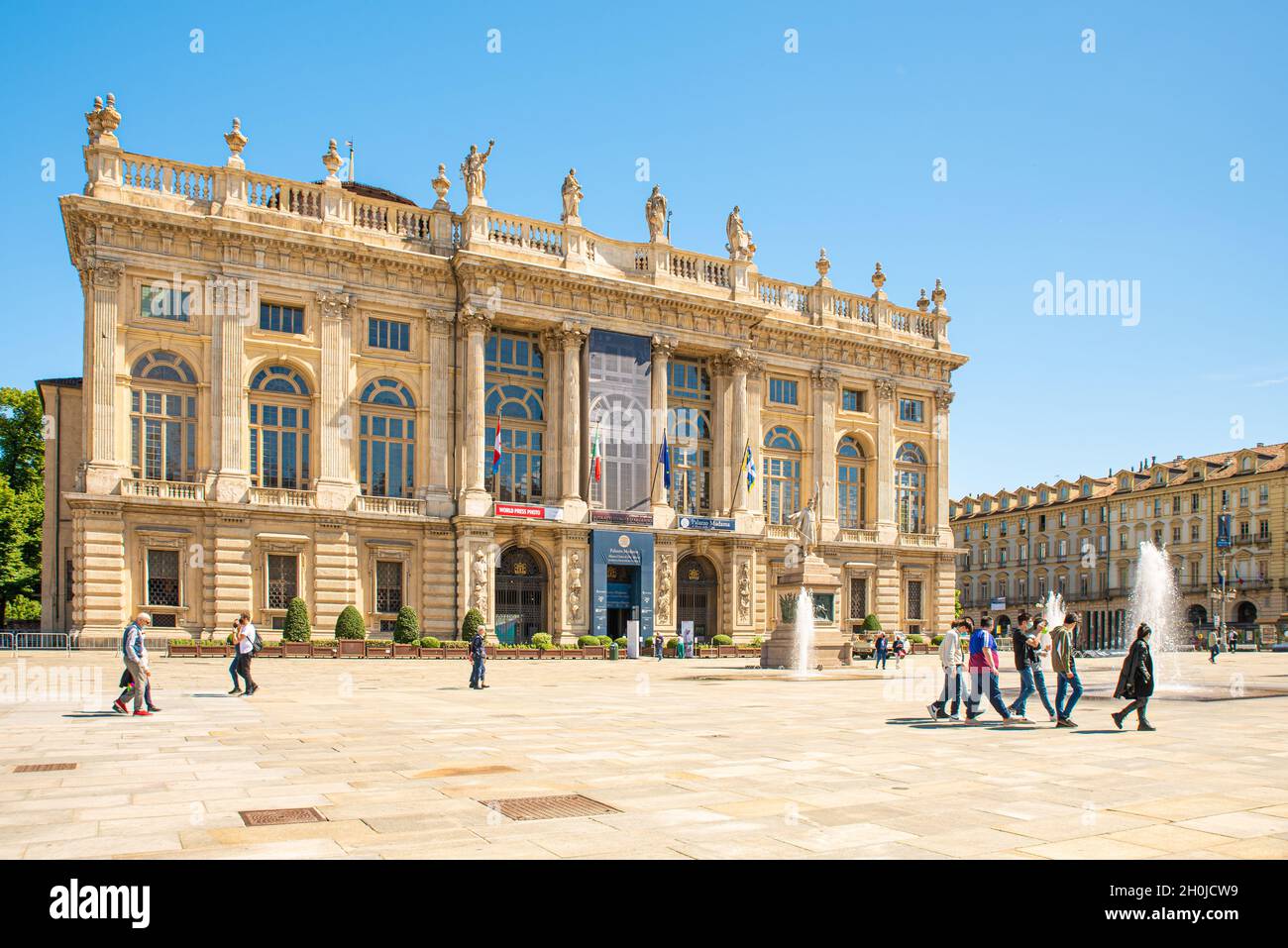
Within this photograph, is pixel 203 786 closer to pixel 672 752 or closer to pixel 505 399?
pixel 672 752

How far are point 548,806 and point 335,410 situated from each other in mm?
38405

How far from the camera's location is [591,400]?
167 ft

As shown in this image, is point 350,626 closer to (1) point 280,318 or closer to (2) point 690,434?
(1) point 280,318

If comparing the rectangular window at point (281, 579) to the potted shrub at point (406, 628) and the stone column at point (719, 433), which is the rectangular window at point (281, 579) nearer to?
the potted shrub at point (406, 628)

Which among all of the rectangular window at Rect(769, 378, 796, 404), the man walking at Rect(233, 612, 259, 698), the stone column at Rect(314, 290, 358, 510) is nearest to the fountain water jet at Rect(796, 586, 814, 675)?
the man walking at Rect(233, 612, 259, 698)

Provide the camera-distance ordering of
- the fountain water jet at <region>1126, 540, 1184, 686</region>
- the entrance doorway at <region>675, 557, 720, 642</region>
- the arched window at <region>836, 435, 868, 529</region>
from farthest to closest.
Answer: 1. the arched window at <region>836, 435, 868, 529</region>
2. the entrance doorway at <region>675, 557, 720, 642</region>
3. the fountain water jet at <region>1126, 540, 1184, 686</region>

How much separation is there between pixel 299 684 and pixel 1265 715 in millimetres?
21516

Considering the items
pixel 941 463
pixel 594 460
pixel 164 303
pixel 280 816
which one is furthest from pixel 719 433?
pixel 280 816

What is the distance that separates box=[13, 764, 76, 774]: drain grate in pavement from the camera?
11.6m

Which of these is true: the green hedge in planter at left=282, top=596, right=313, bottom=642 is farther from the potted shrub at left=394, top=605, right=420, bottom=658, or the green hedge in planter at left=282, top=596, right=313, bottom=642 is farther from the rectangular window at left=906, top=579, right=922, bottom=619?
the rectangular window at left=906, top=579, right=922, bottom=619

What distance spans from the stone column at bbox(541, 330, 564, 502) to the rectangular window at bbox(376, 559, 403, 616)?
26.0 feet

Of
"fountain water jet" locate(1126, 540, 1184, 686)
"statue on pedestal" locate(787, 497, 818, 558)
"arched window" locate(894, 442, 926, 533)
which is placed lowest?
"fountain water jet" locate(1126, 540, 1184, 686)

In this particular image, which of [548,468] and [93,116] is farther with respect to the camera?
[548,468]
